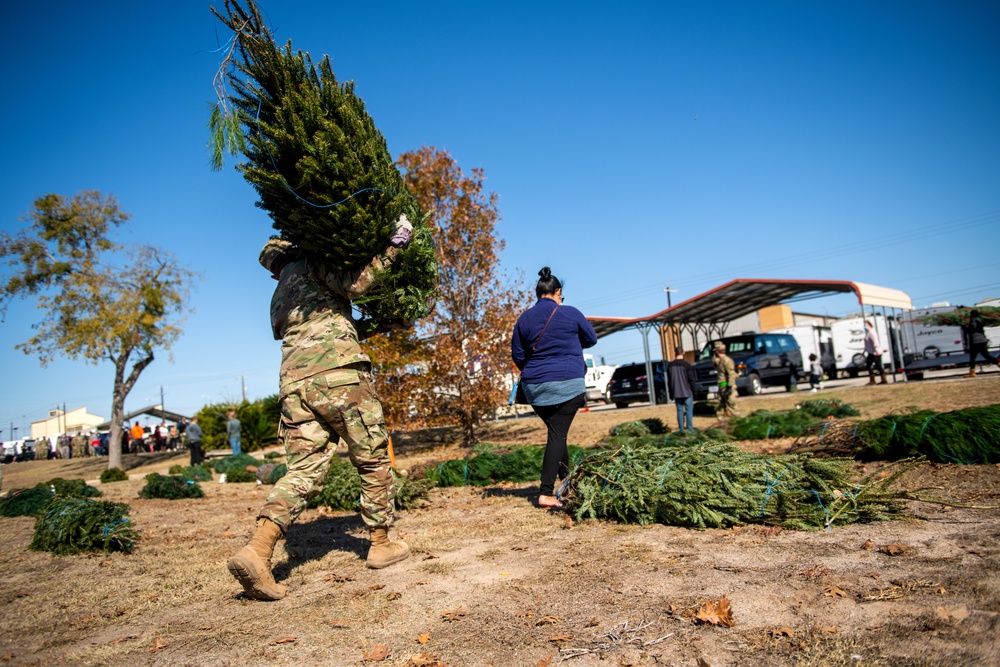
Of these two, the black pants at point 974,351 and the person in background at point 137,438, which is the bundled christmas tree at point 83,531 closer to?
the black pants at point 974,351

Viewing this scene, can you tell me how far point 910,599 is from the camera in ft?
8.39

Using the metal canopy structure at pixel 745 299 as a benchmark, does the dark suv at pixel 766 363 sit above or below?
below

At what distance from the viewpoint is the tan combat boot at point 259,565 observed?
3.22 m

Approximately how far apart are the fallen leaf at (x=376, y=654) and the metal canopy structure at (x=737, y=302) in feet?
60.3

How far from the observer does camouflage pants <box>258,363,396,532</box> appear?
372 cm

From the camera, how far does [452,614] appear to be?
113 inches

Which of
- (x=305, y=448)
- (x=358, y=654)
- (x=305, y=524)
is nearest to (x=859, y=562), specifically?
(x=358, y=654)

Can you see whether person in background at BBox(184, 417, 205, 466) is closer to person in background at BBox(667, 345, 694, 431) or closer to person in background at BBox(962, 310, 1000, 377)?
person in background at BBox(667, 345, 694, 431)

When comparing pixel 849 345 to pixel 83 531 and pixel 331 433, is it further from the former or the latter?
pixel 83 531

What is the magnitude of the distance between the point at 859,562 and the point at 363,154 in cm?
374

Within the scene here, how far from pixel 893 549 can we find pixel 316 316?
11.9 feet

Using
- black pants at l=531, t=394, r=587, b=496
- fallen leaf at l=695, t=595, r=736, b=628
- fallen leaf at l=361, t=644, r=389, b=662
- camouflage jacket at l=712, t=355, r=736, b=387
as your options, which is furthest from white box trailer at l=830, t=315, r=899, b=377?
fallen leaf at l=361, t=644, r=389, b=662

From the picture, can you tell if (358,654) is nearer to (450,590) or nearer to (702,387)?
(450,590)

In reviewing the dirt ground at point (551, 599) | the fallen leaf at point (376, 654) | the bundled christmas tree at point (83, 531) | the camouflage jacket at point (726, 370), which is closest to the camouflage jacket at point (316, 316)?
the dirt ground at point (551, 599)
